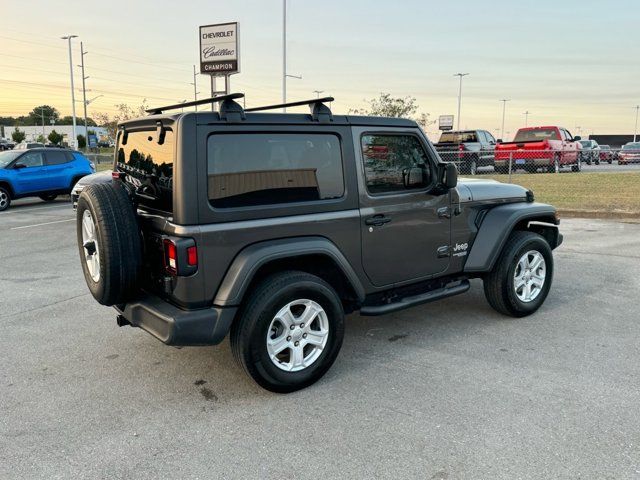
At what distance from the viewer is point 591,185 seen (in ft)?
53.4

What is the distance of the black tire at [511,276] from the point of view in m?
4.75

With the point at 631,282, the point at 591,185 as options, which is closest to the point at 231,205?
the point at 631,282

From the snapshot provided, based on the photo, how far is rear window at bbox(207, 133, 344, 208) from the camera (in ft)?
10.8

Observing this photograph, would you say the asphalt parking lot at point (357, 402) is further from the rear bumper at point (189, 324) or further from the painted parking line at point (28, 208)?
the painted parking line at point (28, 208)

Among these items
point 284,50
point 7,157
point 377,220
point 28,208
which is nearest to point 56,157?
point 7,157

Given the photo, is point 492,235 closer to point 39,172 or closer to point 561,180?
point 39,172

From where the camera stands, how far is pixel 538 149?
1977cm

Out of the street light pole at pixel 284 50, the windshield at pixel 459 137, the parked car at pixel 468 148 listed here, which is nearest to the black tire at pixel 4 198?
the parked car at pixel 468 148

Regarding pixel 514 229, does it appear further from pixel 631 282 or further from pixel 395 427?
pixel 395 427

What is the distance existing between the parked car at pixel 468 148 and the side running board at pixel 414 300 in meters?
14.8

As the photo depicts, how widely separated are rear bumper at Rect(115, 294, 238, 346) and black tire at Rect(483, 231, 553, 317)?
2.61m

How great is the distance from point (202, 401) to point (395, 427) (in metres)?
1.27

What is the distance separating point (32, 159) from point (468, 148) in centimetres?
1527

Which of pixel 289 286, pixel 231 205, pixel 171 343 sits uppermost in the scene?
pixel 231 205
